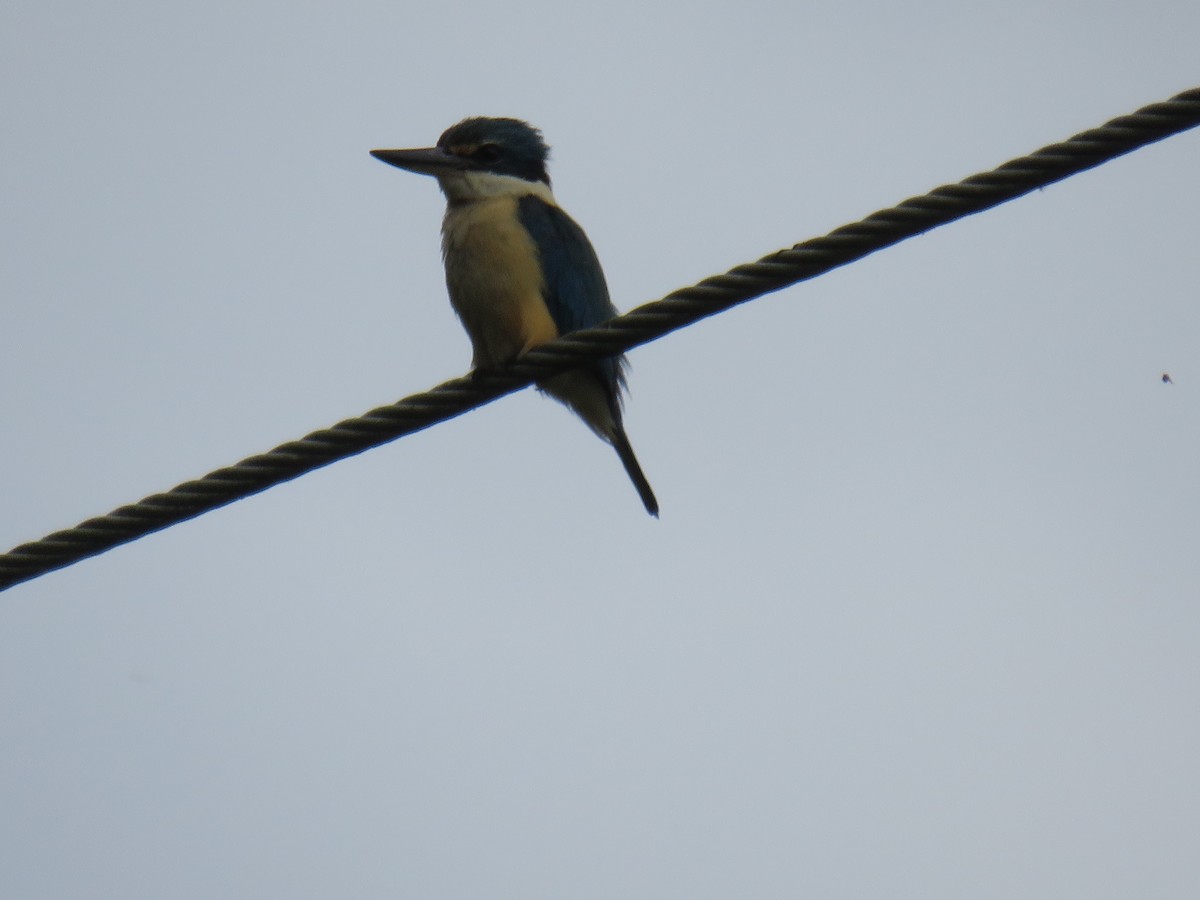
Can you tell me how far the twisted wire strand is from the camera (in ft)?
8.77

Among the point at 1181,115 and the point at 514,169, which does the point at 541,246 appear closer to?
the point at 514,169

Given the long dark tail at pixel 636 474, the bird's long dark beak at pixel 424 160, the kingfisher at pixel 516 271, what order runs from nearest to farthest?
1. the kingfisher at pixel 516 271
2. the long dark tail at pixel 636 474
3. the bird's long dark beak at pixel 424 160

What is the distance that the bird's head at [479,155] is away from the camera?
5.10m

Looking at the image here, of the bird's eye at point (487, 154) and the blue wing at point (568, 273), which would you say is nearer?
the blue wing at point (568, 273)

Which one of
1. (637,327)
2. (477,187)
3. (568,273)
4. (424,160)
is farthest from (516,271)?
(637,327)

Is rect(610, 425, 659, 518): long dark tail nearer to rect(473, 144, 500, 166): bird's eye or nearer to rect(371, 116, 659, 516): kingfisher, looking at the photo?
rect(371, 116, 659, 516): kingfisher

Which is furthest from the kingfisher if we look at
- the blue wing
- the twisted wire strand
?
Result: the twisted wire strand

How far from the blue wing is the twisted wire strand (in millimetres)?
1253

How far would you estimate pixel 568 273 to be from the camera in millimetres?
4676

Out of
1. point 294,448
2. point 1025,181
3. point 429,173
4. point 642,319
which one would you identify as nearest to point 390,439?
point 294,448

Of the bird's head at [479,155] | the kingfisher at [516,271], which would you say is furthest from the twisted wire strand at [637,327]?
the bird's head at [479,155]

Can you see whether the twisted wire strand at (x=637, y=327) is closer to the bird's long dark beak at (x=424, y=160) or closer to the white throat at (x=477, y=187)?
the white throat at (x=477, y=187)

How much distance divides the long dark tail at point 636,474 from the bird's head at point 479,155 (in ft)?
3.35

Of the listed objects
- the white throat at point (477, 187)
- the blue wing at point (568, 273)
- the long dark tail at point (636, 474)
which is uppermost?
the white throat at point (477, 187)
